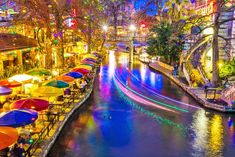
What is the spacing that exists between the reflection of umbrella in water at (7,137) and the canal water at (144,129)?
3.31 m

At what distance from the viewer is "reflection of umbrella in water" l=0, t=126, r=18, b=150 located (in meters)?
11.9

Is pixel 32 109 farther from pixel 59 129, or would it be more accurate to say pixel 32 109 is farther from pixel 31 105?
pixel 59 129

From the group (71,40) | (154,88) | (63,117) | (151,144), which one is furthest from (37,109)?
(71,40)

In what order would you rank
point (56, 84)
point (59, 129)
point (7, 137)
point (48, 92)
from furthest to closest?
point (56, 84), point (48, 92), point (59, 129), point (7, 137)

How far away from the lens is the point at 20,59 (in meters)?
38.7

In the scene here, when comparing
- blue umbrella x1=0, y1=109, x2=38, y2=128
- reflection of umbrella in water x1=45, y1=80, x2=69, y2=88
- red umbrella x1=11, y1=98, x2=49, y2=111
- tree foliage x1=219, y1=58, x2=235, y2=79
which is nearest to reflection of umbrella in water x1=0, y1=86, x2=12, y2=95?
reflection of umbrella in water x1=45, y1=80, x2=69, y2=88

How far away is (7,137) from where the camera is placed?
12.2 m

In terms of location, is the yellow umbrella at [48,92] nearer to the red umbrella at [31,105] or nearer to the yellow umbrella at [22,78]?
the red umbrella at [31,105]

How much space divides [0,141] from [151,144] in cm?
847

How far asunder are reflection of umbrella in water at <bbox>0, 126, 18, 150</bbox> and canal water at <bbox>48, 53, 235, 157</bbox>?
331 centimetres

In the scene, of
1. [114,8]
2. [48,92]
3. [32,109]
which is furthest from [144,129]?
[114,8]

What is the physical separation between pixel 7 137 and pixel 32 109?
16.2 ft

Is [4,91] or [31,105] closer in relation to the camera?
[31,105]

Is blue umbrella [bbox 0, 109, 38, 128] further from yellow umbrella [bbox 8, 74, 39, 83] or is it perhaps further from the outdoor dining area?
yellow umbrella [bbox 8, 74, 39, 83]
